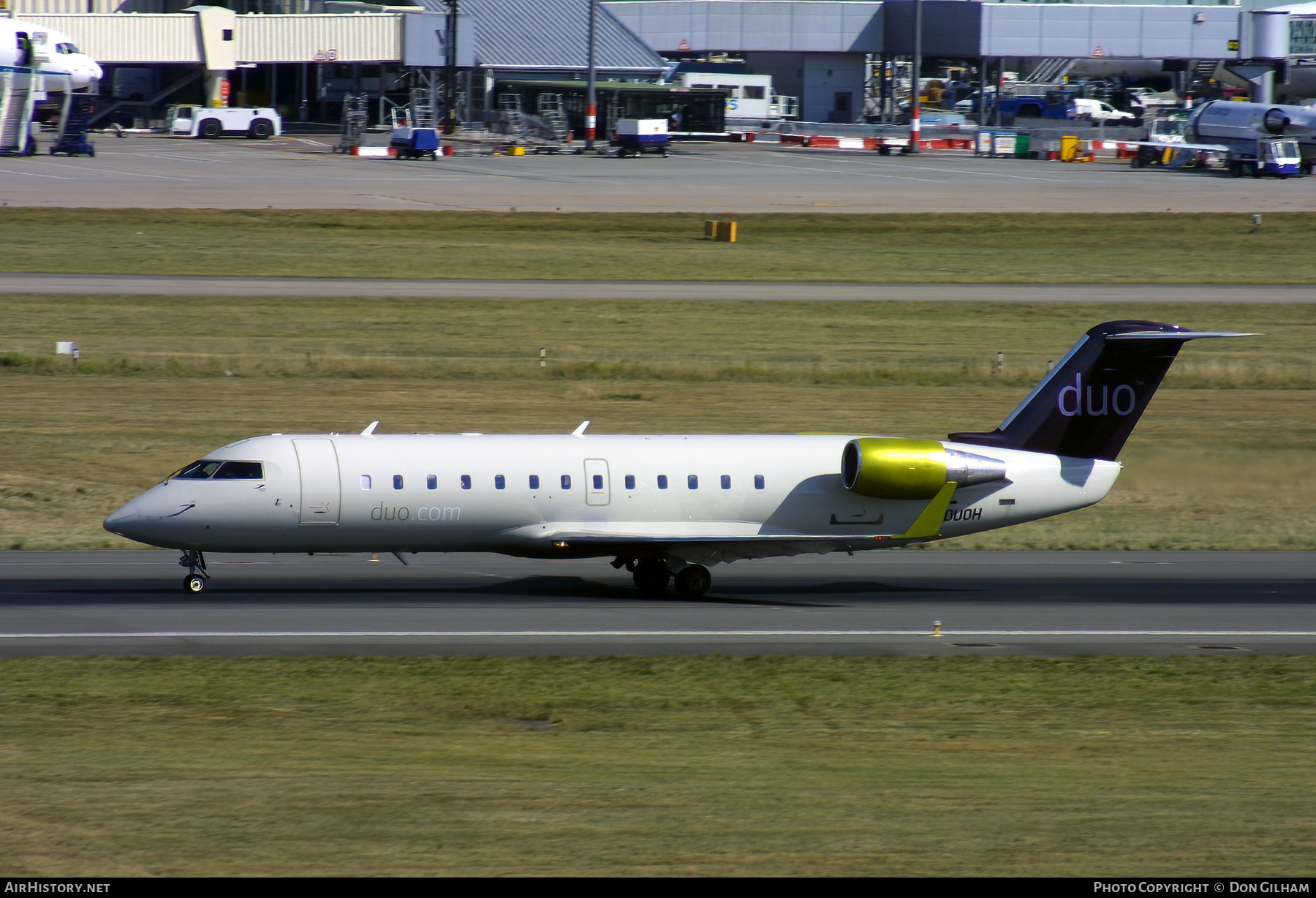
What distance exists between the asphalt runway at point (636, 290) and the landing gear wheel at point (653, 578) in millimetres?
37957

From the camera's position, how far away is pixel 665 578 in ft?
100

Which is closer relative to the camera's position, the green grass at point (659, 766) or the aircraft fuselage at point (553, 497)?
the green grass at point (659, 766)

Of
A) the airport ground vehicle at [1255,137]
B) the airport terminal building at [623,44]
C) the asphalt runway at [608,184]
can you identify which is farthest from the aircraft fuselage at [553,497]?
the airport terminal building at [623,44]

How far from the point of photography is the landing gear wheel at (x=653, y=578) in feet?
100

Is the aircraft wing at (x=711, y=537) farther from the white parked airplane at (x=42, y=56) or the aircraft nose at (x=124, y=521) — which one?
the white parked airplane at (x=42, y=56)

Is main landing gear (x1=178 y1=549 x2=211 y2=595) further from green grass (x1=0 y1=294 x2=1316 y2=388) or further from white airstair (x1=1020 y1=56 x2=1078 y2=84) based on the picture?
white airstair (x1=1020 y1=56 x2=1078 y2=84)

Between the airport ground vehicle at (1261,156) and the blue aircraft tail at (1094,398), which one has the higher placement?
the airport ground vehicle at (1261,156)

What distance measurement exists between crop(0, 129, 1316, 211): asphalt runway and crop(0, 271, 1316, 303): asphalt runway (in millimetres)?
17890

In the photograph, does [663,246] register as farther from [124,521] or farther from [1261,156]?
[124,521]

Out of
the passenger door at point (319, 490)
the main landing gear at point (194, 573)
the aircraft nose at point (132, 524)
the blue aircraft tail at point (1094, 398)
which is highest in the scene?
the blue aircraft tail at point (1094, 398)

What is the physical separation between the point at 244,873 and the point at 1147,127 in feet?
485

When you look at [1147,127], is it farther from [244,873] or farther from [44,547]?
[244,873]

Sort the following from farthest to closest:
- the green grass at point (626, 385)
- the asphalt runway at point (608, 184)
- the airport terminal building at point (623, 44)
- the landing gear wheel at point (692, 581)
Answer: the airport terminal building at point (623, 44), the asphalt runway at point (608, 184), the green grass at point (626, 385), the landing gear wheel at point (692, 581)

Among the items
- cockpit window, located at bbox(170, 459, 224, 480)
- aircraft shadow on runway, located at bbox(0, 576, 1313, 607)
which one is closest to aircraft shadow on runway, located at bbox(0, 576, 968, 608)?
aircraft shadow on runway, located at bbox(0, 576, 1313, 607)
